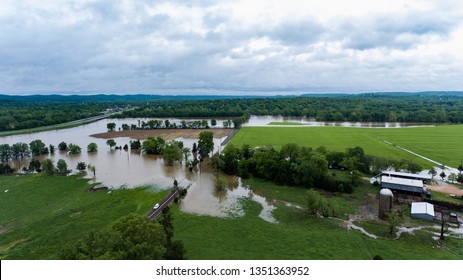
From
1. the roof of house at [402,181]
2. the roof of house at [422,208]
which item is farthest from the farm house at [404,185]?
the roof of house at [422,208]

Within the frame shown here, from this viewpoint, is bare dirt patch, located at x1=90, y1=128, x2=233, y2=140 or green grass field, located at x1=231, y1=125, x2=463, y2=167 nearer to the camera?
green grass field, located at x1=231, y1=125, x2=463, y2=167

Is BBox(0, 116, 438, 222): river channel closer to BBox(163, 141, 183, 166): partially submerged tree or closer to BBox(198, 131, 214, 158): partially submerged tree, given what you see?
BBox(163, 141, 183, 166): partially submerged tree

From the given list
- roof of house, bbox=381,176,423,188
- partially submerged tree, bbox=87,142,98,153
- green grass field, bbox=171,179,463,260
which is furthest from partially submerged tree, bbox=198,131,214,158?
roof of house, bbox=381,176,423,188

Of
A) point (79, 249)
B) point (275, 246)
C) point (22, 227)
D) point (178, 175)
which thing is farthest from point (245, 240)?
point (178, 175)

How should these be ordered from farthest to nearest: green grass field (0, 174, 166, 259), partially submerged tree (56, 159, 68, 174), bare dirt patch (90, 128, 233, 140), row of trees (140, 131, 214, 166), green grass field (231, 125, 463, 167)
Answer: bare dirt patch (90, 128, 233, 140) < green grass field (231, 125, 463, 167) < row of trees (140, 131, 214, 166) < partially submerged tree (56, 159, 68, 174) < green grass field (0, 174, 166, 259)

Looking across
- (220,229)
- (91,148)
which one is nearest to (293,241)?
(220,229)

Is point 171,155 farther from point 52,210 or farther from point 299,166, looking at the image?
point 299,166
